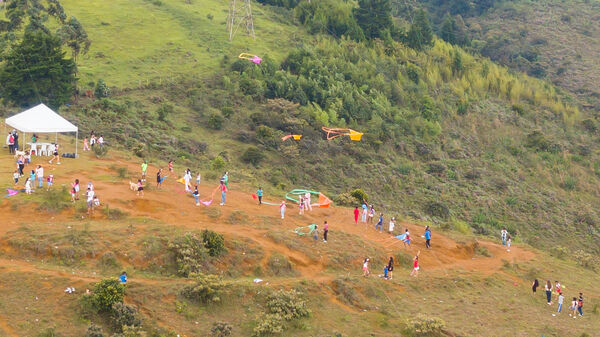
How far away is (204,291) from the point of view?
69.5ft

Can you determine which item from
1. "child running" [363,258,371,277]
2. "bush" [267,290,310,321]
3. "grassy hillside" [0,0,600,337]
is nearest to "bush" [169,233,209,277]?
"grassy hillside" [0,0,600,337]

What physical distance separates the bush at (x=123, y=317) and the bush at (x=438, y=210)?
2653 centimetres

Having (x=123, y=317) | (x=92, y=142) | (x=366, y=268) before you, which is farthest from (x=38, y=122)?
(x=366, y=268)

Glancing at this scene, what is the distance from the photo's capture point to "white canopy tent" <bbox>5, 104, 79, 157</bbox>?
30141 mm

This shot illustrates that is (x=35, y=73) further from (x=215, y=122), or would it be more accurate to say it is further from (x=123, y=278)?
(x=123, y=278)

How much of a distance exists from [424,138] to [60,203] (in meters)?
34.6

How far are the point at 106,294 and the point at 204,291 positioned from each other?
3.22m

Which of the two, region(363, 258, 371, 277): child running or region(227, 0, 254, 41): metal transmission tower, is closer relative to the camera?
region(363, 258, 371, 277): child running

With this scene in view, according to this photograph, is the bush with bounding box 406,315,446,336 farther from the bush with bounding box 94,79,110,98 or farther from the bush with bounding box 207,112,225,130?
the bush with bounding box 94,79,110,98

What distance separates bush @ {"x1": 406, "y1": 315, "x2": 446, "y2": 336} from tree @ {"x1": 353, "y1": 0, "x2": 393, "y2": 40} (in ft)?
157

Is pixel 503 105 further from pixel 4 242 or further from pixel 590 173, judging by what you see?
pixel 4 242

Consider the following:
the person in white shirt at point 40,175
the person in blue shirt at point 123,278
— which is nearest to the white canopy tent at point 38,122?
the person in white shirt at point 40,175

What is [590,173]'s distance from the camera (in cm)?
5503

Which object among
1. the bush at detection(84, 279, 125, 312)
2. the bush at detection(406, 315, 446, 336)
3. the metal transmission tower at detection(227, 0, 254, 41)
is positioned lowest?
the bush at detection(406, 315, 446, 336)
